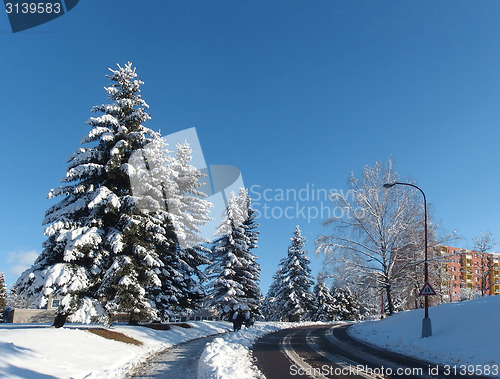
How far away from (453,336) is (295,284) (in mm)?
32303

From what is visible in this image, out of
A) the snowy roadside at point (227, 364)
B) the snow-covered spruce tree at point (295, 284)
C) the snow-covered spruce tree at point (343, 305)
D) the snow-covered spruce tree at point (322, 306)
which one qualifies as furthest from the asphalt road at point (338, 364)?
the snow-covered spruce tree at point (343, 305)

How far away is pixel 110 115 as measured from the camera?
18938 mm

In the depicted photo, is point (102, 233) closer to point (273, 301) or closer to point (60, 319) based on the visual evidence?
point (60, 319)

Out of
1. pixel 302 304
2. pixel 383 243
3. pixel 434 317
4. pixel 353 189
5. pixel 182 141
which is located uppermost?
pixel 182 141

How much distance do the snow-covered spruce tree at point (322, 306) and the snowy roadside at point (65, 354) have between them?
4330cm

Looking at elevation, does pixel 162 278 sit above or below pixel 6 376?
above

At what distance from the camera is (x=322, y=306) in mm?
56406

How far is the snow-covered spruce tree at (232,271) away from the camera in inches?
1103

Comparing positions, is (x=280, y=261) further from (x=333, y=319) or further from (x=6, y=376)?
(x=6, y=376)

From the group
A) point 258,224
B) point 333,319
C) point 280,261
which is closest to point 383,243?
point 258,224

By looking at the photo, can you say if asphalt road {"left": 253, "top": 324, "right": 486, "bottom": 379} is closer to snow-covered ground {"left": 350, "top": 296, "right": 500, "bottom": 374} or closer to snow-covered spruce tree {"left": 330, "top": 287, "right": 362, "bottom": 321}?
snow-covered ground {"left": 350, "top": 296, "right": 500, "bottom": 374}

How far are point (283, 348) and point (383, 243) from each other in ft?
42.9

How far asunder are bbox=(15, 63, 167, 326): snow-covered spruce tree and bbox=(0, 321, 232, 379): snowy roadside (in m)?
1.30

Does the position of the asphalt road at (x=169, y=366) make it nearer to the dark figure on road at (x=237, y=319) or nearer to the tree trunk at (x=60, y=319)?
the tree trunk at (x=60, y=319)
